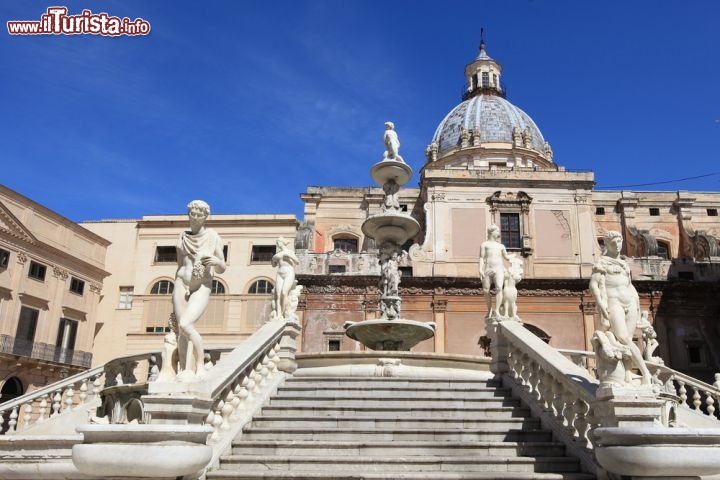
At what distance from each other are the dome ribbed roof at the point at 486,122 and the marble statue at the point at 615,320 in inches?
1399

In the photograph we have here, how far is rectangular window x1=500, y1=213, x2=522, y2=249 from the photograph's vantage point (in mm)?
32656

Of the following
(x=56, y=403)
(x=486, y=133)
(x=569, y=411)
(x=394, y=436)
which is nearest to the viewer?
(x=569, y=411)

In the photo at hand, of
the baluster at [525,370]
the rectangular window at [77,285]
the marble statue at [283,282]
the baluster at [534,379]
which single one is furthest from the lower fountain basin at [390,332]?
the rectangular window at [77,285]

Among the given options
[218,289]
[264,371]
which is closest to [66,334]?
[218,289]

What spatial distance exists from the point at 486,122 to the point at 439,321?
1881cm

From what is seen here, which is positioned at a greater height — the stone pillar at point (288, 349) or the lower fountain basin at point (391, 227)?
the lower fountain basin at point (391, 227)

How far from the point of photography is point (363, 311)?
30.2 metres

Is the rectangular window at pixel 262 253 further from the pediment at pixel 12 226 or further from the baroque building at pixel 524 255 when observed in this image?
the pediment at pixel 12 226

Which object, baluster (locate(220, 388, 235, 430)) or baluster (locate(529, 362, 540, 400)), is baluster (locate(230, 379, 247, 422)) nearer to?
baluster (locate(220, 388, 235, 430))

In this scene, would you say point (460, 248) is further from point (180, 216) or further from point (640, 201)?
point (180, 216)

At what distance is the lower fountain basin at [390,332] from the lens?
12.4 metres

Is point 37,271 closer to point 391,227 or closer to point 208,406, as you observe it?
point 391,227

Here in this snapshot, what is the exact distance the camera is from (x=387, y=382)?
9398 mm

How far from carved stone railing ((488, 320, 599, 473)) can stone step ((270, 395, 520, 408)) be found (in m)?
0.39
